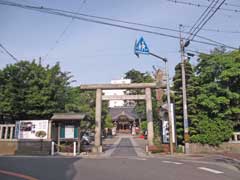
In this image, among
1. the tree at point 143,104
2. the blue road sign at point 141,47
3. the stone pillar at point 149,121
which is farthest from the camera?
the tree at point 143,104

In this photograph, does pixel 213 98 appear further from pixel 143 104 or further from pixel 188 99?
pixel 143 104

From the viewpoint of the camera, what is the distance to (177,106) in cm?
2083

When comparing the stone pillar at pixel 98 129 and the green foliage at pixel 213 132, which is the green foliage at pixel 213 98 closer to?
the green foliage at pixel 213 132

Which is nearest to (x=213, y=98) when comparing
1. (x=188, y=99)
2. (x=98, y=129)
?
(x=188, y=99)

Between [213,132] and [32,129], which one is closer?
[213,132]

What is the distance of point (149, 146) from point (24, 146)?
9723 mm

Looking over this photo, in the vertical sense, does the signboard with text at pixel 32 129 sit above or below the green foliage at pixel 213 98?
below

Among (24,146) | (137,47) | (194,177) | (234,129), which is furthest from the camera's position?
(234,129)

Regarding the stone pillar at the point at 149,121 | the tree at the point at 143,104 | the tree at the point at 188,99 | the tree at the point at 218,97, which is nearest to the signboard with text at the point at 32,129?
the stone pillar at the point at 149,121

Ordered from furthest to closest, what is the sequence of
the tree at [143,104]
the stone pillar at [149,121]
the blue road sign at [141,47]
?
the tree at [143,104] < the stone pillar at [149,121] < the blue road sign at [141,47]

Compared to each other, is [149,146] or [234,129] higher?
[234,129]

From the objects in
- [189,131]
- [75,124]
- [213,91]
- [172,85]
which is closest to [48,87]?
[75,124]

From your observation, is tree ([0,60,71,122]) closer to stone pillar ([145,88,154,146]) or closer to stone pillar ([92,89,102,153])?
stone pillar ([92,89,102,153])

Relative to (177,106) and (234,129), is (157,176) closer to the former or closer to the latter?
(177,106)
